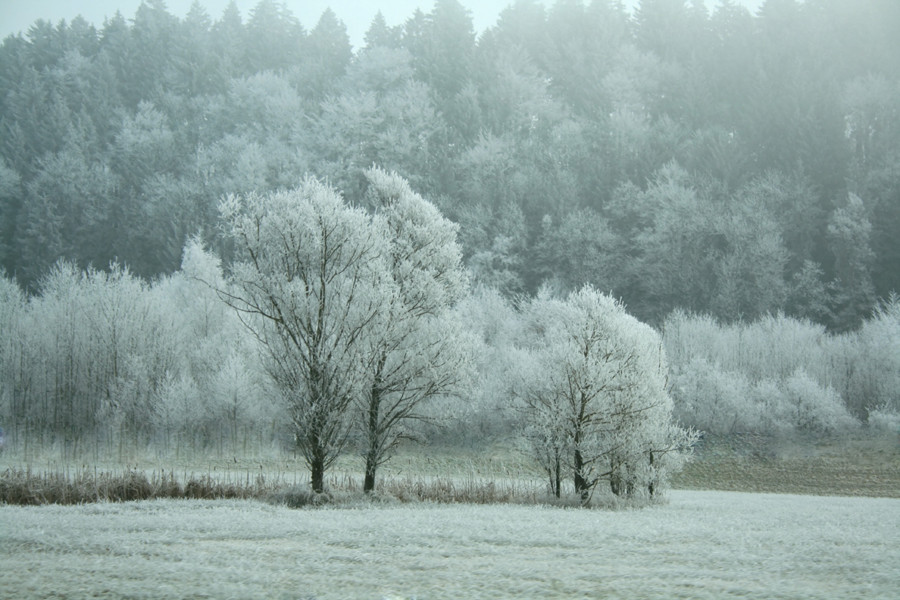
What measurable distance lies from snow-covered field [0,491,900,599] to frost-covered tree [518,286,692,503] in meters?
6.15

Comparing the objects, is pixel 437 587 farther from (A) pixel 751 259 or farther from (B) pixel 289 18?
(B) pixel 289 18

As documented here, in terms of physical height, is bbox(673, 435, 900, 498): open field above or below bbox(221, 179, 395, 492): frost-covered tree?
below

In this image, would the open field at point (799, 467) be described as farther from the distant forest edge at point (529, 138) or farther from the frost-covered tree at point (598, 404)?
the distant forest edge at point (529, 138)

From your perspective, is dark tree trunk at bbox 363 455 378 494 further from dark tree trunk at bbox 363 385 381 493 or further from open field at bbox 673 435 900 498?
open field at bbox 673 435 900 498

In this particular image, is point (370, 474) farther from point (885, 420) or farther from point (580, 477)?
point (885, 420)

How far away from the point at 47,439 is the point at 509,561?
37486 mm

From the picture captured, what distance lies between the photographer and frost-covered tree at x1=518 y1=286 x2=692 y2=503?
73.3ft

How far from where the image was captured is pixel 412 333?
22.1m

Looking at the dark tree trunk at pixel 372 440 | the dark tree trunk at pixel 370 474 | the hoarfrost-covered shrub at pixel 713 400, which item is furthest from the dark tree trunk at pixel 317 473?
the hoarfrost-covered shrub at pixel 713 400

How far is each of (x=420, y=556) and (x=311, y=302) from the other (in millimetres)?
11302

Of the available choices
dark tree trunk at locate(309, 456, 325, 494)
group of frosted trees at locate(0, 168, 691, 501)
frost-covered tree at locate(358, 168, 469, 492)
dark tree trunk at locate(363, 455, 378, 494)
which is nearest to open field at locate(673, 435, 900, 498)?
group of frosted trees at locate(0, 168, 691, 501)

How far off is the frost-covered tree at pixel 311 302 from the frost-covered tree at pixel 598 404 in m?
6.22

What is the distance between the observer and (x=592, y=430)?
2241 centimetres

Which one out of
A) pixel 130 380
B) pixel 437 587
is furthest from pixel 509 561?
pixel 130 380
